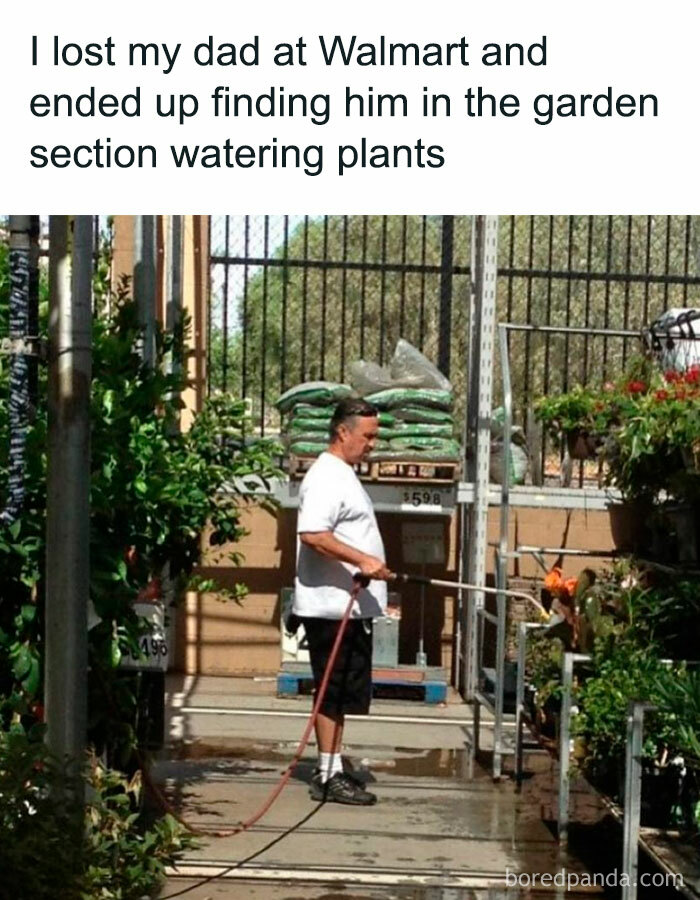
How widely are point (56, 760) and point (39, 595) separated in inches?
29.4

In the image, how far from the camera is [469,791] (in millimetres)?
8273

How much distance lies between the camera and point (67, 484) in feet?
16.9

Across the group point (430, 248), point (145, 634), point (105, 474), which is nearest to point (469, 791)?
point (145, 634)

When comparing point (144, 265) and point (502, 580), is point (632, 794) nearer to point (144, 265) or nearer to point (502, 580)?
point (502, 580)

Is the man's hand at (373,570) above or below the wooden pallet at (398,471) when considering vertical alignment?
below

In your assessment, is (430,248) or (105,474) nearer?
(105,474)

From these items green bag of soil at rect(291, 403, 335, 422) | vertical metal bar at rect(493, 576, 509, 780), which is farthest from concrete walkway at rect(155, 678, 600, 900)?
green bag of soil at rect(291, 403, 335, 422)

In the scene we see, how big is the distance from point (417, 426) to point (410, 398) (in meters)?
0.19

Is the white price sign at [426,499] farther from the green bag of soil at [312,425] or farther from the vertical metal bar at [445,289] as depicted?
the vertical metal bar at [445,289]

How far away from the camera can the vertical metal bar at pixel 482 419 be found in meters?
11.1

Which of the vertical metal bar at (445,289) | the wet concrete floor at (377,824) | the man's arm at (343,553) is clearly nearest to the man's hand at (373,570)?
the man's arm at (343,553)

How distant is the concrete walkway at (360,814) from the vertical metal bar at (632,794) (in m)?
0.74
